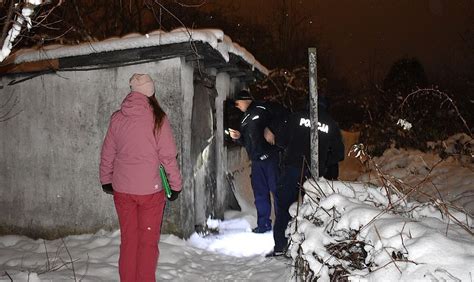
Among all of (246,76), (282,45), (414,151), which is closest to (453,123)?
(414,151)

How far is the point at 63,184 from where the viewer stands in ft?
20.8

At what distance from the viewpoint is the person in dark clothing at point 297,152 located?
5.22 metres

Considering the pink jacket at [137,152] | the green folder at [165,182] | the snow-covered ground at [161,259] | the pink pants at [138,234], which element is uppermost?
the pink jacket at [137,152]

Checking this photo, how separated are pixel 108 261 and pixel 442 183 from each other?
843 cm

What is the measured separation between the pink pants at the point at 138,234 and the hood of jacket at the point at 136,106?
0.69 metres

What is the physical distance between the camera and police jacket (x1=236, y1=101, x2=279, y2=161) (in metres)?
6.49

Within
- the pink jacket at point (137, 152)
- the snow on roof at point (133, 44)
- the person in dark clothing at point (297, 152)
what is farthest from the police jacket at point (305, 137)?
the pink jacket at point (137, 152)

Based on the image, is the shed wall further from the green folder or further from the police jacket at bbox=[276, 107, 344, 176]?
the green folder

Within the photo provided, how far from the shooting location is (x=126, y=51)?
583 cm

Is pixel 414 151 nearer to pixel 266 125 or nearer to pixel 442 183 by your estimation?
pixel 442 183

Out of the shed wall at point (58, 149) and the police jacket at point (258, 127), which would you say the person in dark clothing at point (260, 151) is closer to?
the police jacket at point (258, 127)

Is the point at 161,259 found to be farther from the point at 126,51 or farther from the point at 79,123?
the point at 126,51

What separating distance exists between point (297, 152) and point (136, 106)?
6.80 ft

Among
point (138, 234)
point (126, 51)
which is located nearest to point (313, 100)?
point (138, 234)
